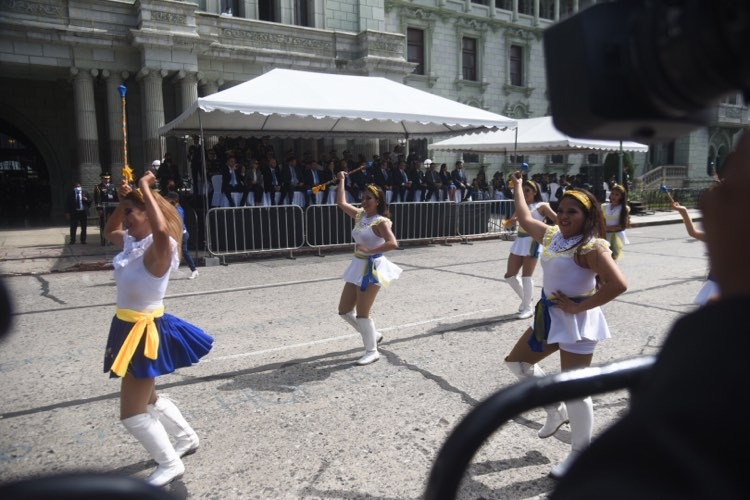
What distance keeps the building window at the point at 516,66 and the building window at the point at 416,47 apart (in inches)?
300

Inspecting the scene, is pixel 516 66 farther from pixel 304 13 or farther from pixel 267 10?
pixel 267 10

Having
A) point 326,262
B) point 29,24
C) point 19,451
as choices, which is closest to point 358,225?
point 19,451

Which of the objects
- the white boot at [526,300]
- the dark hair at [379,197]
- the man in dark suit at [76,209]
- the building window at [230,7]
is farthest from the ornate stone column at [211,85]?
the dark hair at [379,197]

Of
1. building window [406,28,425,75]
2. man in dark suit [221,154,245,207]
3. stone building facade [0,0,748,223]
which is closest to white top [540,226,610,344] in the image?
man in dark suit [221,154,245,207]

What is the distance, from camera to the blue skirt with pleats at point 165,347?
317 cm

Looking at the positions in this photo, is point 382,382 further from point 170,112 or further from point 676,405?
point 170,112

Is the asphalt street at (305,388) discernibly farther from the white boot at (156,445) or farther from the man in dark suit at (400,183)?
the man in dark suit at (400,183)

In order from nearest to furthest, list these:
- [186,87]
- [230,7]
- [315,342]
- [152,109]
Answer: [315,342]
[152,109]
[186,87]
[230,7]

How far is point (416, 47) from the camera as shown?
107 ft

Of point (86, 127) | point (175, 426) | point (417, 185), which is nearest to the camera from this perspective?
point (175, 426)

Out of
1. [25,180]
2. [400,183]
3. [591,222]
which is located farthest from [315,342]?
[25,180]

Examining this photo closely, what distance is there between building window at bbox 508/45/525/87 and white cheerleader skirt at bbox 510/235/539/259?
32.8 meters

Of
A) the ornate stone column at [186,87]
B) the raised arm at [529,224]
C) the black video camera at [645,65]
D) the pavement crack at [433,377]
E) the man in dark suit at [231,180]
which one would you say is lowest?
the pavement crack at [433,377]

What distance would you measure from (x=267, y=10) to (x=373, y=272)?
2213 centimetres
